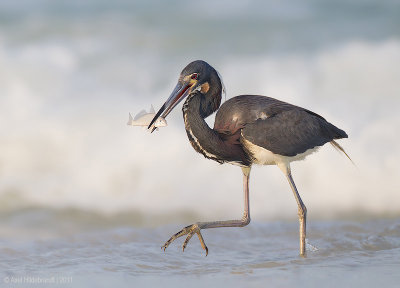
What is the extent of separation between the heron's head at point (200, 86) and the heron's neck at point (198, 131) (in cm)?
7

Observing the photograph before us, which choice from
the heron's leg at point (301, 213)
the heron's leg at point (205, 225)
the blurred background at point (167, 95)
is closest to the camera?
the heron's leg at point (205, 225)

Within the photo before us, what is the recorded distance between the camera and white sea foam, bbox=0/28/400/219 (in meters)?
9.03

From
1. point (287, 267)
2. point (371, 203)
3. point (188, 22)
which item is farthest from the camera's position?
point (188, 22)

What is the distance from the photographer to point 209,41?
1474 centimetres

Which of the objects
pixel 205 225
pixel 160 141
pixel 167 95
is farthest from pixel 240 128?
pixel 167 95

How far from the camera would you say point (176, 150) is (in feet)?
33.2

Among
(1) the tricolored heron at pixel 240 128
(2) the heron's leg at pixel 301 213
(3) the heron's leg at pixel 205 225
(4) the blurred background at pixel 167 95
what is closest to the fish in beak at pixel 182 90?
(1) the tricolored heron at pixel 240 128

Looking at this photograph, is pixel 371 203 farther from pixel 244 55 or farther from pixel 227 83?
pixel 244 55

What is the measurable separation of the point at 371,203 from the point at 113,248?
3301mm

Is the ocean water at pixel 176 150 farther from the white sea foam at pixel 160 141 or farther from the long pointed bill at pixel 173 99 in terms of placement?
the long pointed bill at pixel 173 99

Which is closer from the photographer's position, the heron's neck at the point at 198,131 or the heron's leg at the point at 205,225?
the heron's leg at the point at 205,225

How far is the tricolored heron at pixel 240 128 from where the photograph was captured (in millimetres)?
5969

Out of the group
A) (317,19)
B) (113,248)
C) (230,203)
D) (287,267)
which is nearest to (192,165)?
(230,203)

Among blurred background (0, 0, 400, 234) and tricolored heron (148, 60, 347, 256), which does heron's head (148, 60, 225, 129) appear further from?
blurred background (0, 0, 400, 234)
